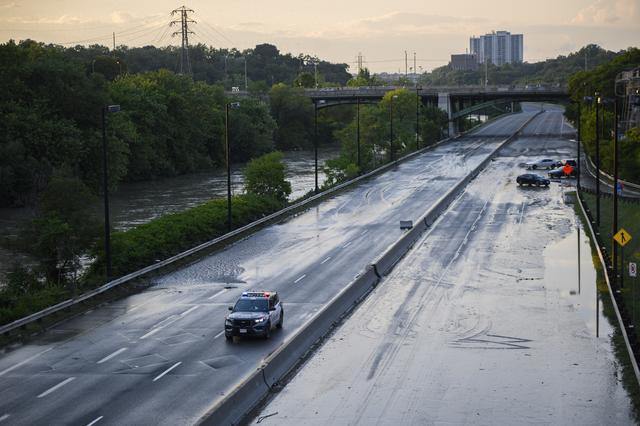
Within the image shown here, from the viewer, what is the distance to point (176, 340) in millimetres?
30969

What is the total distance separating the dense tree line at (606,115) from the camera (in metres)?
76.0

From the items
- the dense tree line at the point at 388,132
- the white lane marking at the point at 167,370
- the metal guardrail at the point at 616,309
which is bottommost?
the white lane marking at the point at 167,370

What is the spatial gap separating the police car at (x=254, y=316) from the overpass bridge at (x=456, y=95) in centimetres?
12255

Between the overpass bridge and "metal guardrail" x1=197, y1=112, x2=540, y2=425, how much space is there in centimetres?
10893

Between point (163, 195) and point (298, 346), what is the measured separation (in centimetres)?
6324

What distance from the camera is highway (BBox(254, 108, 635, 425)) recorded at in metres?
23.9

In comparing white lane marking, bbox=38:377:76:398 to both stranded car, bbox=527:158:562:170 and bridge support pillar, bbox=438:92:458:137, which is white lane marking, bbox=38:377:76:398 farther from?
bridge support pillar, bbox=438:92:458:137

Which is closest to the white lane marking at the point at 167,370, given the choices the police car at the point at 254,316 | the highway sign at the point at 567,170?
the police car at the point at 254,316

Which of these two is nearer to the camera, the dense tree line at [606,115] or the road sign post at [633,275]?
the road sign post at [633,275]

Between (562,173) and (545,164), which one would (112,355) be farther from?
(545,164)

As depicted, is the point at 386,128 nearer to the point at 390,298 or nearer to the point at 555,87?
the point at 555,87

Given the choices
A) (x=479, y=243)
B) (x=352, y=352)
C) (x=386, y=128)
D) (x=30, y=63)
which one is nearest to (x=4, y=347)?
(x=352, y=352)

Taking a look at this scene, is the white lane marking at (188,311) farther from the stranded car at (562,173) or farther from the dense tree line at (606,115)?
the stranded car at (562,173)

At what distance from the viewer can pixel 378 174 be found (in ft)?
310
